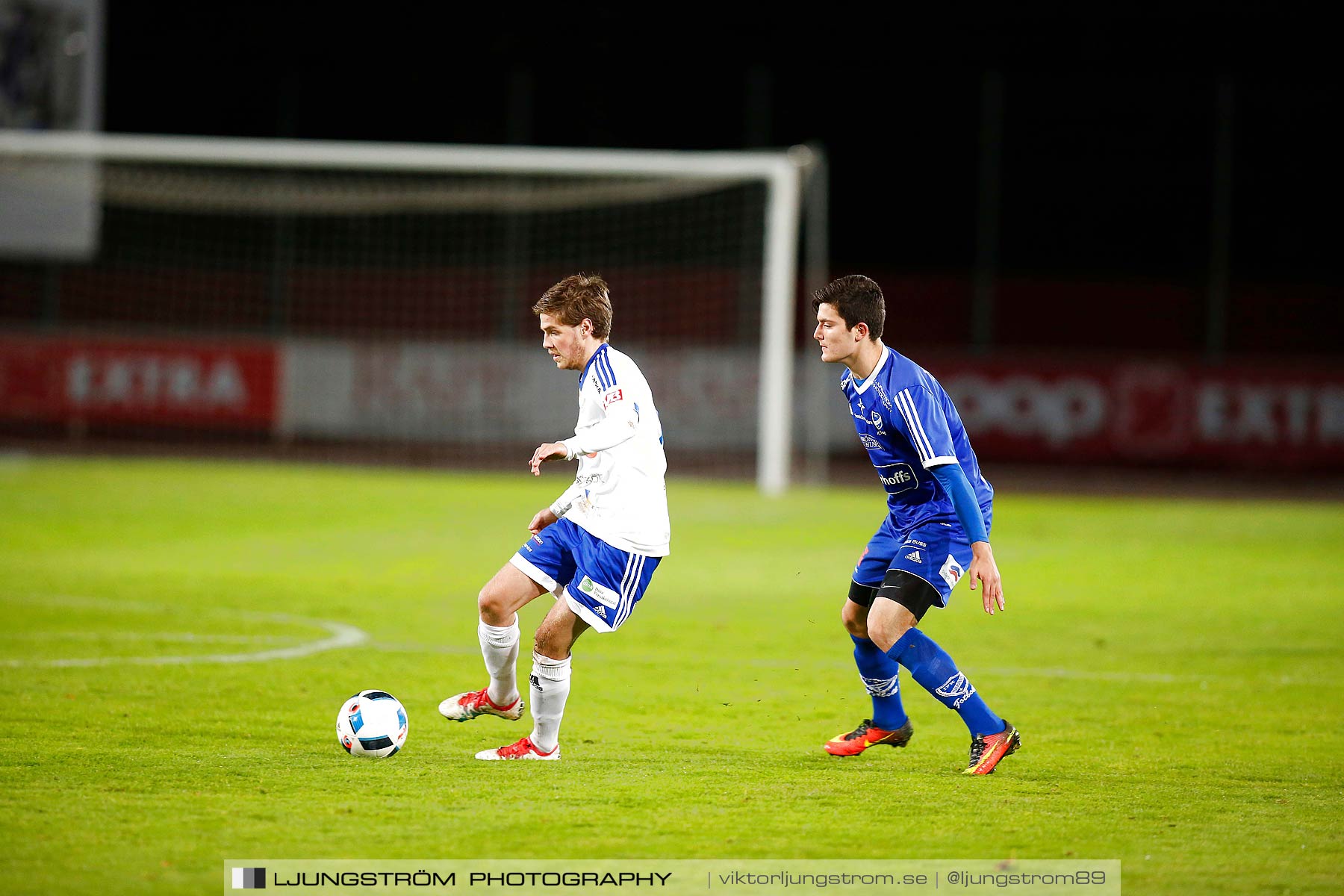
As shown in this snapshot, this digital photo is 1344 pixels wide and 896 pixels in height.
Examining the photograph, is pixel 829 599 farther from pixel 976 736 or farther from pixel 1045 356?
pixel 1045 356

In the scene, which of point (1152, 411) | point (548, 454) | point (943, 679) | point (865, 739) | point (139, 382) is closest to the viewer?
point (548, 454)

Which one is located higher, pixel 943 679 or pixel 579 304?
pixel 579 304

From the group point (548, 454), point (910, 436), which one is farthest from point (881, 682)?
point (548, 454)

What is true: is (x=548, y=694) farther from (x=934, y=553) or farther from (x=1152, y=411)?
(x=1152, y=411)

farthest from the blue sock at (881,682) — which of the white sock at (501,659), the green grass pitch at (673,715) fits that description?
the white sock at (501,659)

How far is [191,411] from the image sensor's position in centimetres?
2389

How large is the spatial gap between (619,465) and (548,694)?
0.93 metres

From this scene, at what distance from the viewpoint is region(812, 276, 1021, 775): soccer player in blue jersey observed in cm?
564

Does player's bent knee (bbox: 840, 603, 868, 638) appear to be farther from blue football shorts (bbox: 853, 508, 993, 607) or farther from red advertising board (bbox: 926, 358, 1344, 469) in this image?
red advertising board (bbox: 926, 358, 1344, 469)

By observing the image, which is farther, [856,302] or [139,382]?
[139,382]

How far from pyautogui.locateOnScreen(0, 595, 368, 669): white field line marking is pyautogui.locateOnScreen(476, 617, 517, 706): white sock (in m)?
2.40

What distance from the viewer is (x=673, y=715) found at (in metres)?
6.82

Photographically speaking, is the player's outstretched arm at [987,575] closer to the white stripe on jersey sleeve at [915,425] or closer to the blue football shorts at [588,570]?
the white stripe on jersey sleeve at [915,425]

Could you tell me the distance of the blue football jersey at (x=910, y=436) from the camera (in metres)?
5.64
